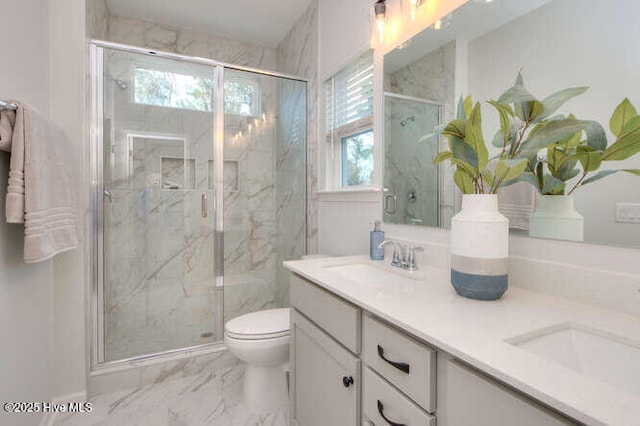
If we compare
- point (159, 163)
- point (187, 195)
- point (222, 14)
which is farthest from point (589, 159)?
point (222, 14)

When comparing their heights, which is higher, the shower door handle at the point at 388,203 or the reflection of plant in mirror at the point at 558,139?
the reflection of plant in mirror at the point at 558,139

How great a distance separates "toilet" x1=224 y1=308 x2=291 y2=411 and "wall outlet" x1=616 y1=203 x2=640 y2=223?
55.6 inches

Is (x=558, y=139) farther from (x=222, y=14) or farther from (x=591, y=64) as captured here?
(x=222, y=14)

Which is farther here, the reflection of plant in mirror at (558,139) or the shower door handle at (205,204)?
the shower door handle at (205,204)

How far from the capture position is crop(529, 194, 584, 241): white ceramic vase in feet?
2.86

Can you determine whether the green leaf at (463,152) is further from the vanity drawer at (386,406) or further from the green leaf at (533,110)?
the vanity drawer at (386,406)

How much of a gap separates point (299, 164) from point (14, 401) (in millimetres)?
2049

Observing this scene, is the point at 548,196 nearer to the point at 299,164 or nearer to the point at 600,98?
the point at 600,98

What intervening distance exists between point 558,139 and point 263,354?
155 centimetres

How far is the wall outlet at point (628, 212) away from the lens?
752 millimetres

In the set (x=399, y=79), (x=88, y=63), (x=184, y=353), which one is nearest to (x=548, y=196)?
(x=399, y=79)

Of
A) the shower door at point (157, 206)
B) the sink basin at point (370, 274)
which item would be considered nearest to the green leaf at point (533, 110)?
the sink basin at point (370, 274)

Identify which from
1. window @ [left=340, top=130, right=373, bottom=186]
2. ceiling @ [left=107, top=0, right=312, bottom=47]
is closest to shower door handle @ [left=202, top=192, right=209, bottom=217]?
window @ [left=340, top=130, right=373, bottom=186]

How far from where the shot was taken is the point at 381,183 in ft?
5.40
